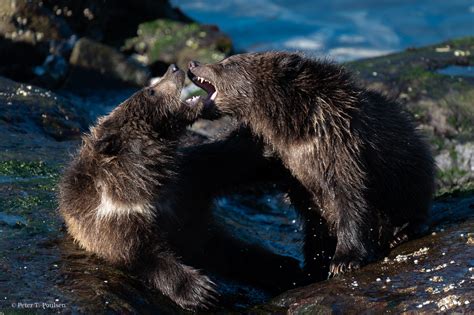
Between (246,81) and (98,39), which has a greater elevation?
(246,81)

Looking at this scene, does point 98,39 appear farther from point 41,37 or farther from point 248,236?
point 248,236

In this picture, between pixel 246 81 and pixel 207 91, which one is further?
pixel 207 91

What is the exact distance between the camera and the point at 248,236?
885 centimetres

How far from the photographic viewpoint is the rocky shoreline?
6.59 metres

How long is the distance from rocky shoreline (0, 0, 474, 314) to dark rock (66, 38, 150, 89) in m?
0.02

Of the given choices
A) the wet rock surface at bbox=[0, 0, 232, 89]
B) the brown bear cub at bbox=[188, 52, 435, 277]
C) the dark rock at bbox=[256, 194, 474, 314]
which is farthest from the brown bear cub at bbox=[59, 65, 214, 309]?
the wet rock surface at bbox=[0, 0, 232, 89]

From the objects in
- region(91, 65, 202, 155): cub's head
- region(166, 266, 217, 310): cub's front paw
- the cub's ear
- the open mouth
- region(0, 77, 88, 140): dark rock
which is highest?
the open mouth

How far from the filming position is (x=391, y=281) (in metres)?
6.73

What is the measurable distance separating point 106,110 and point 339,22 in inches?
444

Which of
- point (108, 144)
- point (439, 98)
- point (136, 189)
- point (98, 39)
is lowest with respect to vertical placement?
point (136, 189)

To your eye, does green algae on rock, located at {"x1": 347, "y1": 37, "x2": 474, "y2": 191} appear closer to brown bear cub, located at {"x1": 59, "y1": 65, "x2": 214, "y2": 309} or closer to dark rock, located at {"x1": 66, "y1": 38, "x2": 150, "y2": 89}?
brown bear cub, located at {"x1": 59, "y1": 65, "x2": 214, "y2": 309}

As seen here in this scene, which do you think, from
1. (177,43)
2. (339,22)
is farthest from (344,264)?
(339,22)

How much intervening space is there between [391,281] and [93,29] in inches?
419

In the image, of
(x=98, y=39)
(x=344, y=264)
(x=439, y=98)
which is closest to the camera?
(x=344, y=264)
